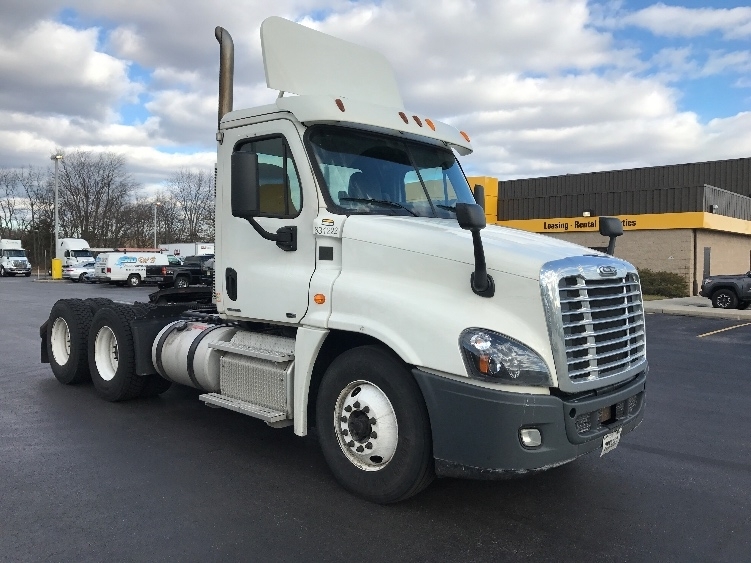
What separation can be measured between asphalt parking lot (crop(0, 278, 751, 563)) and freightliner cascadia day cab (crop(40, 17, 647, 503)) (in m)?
0.40

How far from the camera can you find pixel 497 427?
148 inches

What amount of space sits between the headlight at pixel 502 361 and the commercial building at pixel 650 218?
77.0ft

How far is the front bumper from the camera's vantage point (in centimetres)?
375

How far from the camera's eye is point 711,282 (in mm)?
22016

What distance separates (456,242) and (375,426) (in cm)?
130

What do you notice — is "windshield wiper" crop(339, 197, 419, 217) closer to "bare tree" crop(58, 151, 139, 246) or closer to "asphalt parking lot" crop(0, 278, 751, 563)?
"asphalt parking lot" crop(0, 278, 751, 563)

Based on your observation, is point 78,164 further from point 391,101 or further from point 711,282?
point 391,101

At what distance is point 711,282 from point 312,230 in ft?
68.5

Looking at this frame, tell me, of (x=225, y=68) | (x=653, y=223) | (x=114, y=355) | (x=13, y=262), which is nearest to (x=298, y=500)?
(x=114, y=355)

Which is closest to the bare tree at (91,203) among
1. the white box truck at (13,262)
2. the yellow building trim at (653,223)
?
the white box truck at (13,262)

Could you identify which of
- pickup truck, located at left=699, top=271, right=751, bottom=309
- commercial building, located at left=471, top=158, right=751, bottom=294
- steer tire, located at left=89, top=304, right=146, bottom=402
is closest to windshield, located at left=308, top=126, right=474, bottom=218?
steer tire, located at left=89, top=304, right=146, bottom=402

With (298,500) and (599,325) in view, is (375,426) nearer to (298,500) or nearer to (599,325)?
(298,500)

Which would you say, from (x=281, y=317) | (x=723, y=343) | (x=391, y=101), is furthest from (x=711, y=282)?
(x=281, y=317)

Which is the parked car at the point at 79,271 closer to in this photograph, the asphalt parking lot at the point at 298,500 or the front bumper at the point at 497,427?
the asphalt parking lot at the point at 298,500
